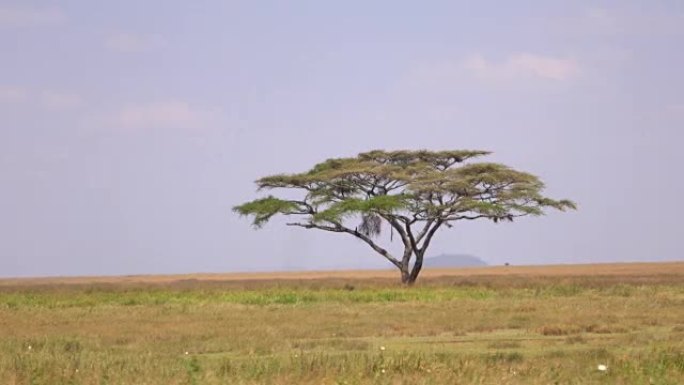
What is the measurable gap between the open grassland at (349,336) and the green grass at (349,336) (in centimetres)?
4

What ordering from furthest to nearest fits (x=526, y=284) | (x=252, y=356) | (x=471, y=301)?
(x=526, y=284), (x=471, y=301), (x=252, y=356)

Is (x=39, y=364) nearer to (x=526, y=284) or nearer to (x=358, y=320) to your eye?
(x=358, y=320)

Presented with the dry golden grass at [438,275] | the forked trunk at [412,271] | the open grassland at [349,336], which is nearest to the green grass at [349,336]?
the open grassland at [349,336]

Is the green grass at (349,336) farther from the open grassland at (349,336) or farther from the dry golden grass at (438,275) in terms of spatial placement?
the dry golden grass at (438,275)

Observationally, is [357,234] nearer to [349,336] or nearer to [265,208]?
[265,208]

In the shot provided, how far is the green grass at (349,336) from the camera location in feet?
42.4

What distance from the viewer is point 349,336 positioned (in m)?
22.3

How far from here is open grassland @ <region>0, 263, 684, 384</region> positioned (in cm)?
1292

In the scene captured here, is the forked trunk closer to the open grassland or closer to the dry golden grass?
the dry golden grass

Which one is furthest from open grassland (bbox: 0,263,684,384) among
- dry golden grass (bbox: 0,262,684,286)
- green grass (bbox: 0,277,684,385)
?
dry golden grass (bbox: 0,262,684,286)

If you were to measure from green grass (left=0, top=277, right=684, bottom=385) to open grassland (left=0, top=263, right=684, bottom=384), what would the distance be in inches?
1.6

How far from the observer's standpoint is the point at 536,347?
19062 millimetres

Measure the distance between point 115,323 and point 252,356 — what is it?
10.6 meters

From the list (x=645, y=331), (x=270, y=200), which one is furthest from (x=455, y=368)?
(x=270, y=200)
